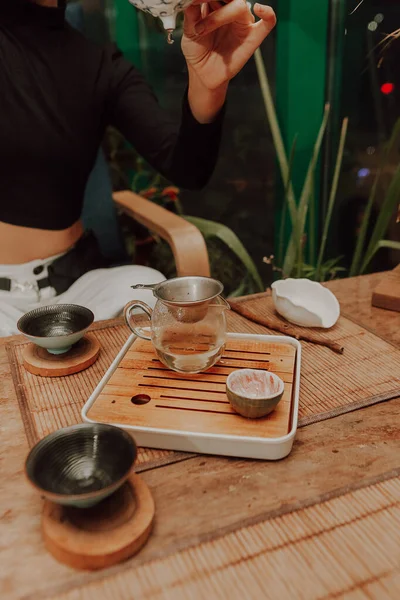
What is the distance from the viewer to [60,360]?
118 cm

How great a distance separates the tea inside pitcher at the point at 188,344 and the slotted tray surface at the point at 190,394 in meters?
0.05

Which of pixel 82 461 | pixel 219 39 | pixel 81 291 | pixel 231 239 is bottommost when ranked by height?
pixel 231 239

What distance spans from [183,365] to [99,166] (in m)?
1.40

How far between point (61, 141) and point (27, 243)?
348 mm

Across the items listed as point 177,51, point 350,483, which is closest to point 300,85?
point 177,51

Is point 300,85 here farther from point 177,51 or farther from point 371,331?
point 371,331

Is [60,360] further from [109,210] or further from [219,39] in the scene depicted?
[109,210]

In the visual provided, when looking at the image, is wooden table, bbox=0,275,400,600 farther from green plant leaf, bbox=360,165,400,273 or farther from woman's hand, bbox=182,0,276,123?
green plant leaf, bbox=360,165,400,273

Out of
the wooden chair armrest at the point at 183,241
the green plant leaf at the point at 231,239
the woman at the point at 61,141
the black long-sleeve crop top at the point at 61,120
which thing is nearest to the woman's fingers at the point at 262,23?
the woman at the point at 61,141

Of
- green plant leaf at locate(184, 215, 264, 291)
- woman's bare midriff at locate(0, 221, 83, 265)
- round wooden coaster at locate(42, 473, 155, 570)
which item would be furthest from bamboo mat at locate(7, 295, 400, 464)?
green plant leaf at locate(184, 215, 264, 291)

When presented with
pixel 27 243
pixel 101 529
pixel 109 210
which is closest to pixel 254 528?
pixel 101 529

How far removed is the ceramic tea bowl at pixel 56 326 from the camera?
116cm

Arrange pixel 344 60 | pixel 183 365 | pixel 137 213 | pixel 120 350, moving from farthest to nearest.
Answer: pixel 344 60, pixel 137 213, pixel 120 350, pixel 183 365

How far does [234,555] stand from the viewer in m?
0.73
